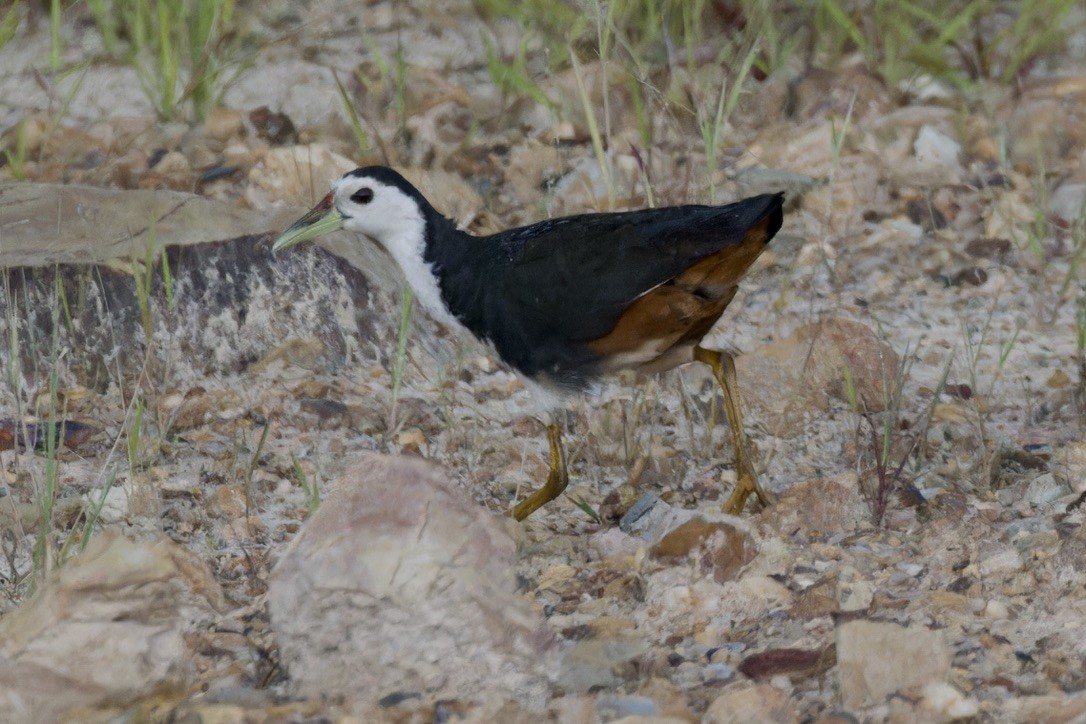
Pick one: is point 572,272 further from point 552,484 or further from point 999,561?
point 999,561

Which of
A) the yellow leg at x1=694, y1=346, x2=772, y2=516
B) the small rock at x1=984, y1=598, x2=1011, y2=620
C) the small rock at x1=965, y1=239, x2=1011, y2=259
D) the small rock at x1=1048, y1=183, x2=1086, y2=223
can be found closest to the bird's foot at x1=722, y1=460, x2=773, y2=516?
the yellow leg at x1=694, y1=346, x2=772, y2=516

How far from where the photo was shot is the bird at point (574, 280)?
10.3 ft

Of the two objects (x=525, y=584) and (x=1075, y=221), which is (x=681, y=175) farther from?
(x=525, y=584)

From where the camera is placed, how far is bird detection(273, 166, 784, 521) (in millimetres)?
3137

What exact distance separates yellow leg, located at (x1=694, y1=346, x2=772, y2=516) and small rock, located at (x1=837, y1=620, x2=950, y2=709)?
2.88 ft

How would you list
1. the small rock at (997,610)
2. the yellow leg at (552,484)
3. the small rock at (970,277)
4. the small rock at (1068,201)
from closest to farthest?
the small rock at (997,610), the yellow leg at (552,484), the small rock at (970,277), the small rock at (1068,201)

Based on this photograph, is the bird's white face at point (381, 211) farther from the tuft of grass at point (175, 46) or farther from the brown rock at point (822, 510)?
the tuft of grass at point (175, 46)

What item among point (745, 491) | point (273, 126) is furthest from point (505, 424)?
point (273, 126)

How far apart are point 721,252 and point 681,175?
69.1 inches

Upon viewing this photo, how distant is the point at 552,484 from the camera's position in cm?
338

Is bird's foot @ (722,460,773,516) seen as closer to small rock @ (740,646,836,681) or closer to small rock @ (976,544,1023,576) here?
small rock @ (976,544,1023,576)

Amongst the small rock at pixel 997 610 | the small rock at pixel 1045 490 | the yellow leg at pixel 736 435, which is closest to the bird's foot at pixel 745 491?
the yellow leg at pixel 736 435

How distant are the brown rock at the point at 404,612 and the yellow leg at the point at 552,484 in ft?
3.13

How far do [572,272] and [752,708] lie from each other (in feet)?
4.01
